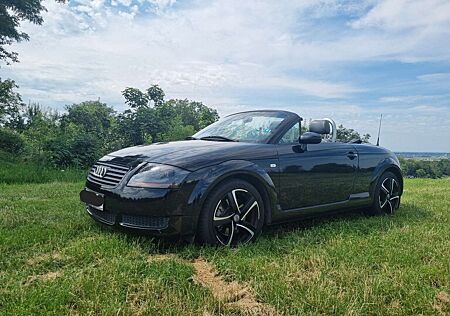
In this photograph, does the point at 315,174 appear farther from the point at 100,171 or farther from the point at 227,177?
the point at 100,171

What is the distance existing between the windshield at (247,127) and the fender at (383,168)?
1.67 m

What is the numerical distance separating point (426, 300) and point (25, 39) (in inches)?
698

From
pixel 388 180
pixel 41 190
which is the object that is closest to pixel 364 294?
pixel 388 180

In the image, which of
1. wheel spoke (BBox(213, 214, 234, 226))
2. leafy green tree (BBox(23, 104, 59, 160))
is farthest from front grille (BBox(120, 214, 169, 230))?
leafy green tree (BBox(23, 104, 59, 160))

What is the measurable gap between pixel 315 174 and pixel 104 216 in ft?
7.64

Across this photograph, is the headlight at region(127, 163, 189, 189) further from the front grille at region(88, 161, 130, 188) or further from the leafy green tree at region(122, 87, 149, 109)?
the leafy green tree at region(122, 87, 149, 109)

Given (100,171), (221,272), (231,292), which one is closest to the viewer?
(231,292)

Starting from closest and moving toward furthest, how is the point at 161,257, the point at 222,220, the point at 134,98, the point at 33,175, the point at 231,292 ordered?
the point at 231,292 → the point at 161,257 → the point at 222,220 → the point at 33,175 → the point at 134,98

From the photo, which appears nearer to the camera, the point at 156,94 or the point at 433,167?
the point at 156,94

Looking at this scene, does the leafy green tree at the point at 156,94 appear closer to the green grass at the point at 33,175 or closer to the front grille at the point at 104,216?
the green grass at the point at 33,175

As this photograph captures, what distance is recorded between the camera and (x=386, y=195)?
5500mm

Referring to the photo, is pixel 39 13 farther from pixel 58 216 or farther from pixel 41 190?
pixel 58 216

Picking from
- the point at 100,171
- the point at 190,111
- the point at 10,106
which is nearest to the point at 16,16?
the point at 10,106

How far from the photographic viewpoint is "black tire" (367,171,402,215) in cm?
538
